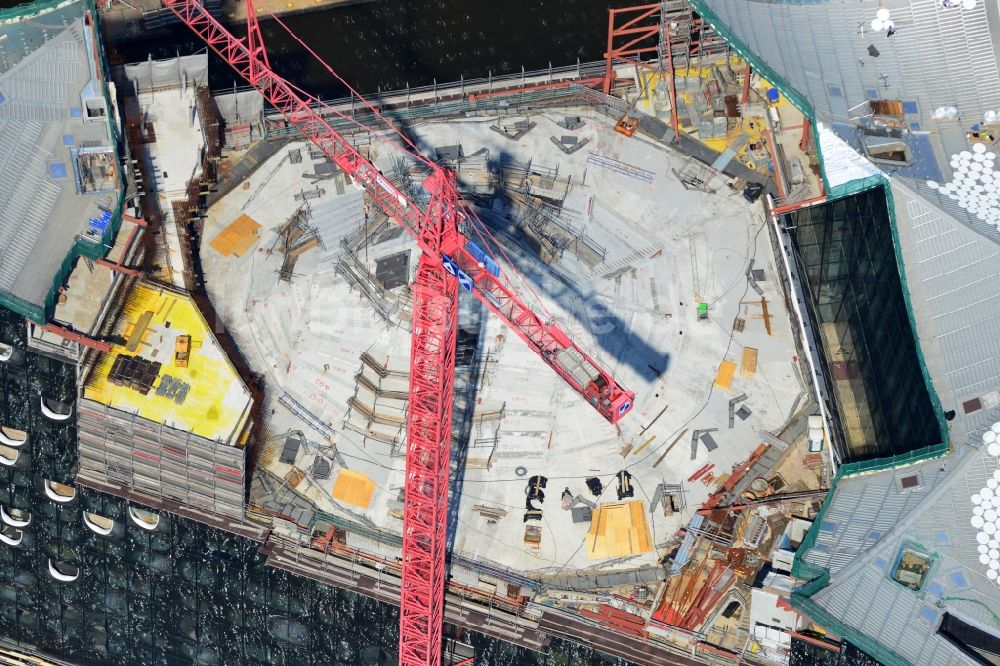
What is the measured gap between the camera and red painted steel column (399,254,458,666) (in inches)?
7633

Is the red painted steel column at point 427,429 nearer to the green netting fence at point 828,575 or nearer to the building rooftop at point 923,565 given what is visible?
A: the green netting fence at point 828,575

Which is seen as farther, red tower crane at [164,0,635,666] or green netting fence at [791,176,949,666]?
green netting fence at [791,176,949,666]

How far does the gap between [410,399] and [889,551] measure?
56.1 meters

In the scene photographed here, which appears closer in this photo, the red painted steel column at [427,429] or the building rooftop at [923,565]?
the building rooftop at [923,565]

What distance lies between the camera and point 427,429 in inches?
7702

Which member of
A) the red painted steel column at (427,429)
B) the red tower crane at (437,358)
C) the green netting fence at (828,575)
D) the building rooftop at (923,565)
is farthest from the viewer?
the red painted steel column at (427,429)

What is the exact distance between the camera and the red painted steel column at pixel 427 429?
19388 centimetres

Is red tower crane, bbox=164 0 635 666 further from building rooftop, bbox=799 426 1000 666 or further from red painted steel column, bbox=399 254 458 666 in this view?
building rooftop, bbox=799 426 1000 666

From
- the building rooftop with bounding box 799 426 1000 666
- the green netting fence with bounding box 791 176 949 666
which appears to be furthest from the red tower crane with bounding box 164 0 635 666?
the building rooftop with bounding box 799 426 1000 666

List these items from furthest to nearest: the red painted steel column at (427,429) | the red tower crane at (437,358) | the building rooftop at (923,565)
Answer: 1. the red painted steel column at (427,429)
2. the building rooftop at (923,565)
3. the red tower crane at (437,358)

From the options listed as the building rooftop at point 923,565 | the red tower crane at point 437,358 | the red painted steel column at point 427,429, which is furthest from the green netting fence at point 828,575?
the red painted steel column at point 427,429

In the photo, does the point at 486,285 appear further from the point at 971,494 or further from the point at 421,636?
the point at 971,494

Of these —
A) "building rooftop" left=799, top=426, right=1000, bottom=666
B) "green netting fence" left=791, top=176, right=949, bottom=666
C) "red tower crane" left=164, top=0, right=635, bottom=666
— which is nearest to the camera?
"red tower crane" left=164, top=0, right=635, bottom=666

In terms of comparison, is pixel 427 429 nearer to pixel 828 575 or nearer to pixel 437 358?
pixel 437 358
